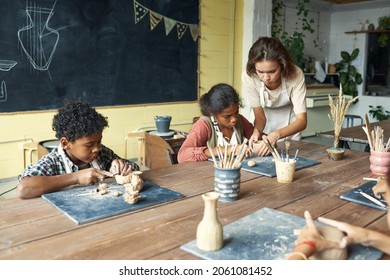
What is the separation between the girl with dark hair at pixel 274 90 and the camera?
2562 mm

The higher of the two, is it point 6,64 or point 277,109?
point 6,64

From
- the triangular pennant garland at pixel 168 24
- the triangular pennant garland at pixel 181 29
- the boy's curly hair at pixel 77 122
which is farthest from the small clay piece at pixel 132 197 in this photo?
the triangular pennant garland at pixel 181 29

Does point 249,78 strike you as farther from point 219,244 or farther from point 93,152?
point 219,244

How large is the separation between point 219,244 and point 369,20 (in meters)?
7.56

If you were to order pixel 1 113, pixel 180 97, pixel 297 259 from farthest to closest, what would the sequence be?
pixel 180 97 → pixel 1 113 → pixel 297 259

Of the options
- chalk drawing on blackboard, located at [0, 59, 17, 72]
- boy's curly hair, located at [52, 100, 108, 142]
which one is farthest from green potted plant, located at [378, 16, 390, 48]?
boy's curly hair, located at [52, 100, 108, 142]

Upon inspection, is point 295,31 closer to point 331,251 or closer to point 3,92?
point 3,92

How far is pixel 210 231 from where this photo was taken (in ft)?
3.67

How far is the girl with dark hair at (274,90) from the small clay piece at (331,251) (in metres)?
1.24

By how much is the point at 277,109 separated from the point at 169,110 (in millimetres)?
2326

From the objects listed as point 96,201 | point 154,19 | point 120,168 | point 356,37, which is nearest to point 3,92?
point 154,19

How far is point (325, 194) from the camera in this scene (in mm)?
1703

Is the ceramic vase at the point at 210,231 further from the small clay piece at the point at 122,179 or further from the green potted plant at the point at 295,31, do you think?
the green potted plant at the point at 295,31

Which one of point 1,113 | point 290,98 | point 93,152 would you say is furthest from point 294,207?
point 1,113
